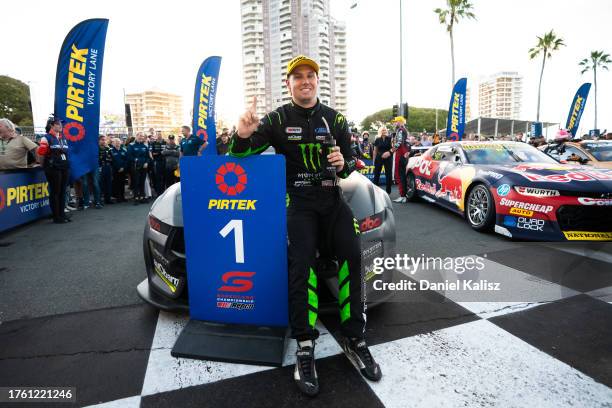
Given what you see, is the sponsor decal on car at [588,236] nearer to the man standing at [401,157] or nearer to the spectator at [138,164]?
the man standing at [401,157]

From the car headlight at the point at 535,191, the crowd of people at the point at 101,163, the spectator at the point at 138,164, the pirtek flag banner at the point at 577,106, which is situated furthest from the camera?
the pirtek flag banner at the point at 577,106

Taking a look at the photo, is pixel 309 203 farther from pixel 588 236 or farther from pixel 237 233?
pixel 588 236

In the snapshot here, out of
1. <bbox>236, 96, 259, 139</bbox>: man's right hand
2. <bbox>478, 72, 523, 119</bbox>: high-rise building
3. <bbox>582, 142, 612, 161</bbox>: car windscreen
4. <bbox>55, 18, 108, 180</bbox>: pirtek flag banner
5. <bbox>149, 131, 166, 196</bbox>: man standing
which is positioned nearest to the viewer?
<bbox>236, 96, 259, 139</bbox>: man's right hand

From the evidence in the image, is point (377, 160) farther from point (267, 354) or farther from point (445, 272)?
point (267, 354)

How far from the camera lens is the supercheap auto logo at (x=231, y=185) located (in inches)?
77.7

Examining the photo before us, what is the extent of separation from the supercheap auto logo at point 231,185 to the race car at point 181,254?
1.36 ft

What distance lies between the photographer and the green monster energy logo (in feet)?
6.68

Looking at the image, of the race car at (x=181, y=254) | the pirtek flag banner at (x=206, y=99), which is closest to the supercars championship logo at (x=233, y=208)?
the race car at (x=181, y=254)

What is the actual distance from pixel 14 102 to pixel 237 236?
53033 mm

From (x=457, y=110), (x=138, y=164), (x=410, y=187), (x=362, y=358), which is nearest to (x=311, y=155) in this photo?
(x=362, y=358)

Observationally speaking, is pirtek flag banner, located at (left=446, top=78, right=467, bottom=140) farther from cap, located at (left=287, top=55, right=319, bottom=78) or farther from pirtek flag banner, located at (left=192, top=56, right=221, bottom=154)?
cap, located at (left=287, top=55, right=319, bottom=78)

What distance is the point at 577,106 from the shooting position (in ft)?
55.8

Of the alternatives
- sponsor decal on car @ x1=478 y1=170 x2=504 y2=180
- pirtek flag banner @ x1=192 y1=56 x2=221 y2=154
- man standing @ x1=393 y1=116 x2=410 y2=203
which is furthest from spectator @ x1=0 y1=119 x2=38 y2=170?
sponsor decal on car @ x1=478 y1=170 x2=504 y2=180

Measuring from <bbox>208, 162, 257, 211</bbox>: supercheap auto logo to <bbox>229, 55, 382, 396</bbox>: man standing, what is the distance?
0.10 metres
